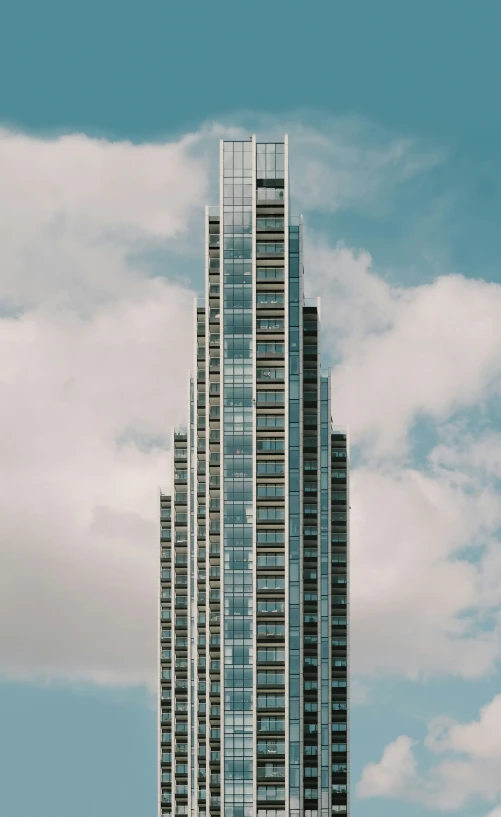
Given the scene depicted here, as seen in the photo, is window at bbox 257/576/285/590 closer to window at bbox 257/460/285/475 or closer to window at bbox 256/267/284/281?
window at bbox 257/460/285/475

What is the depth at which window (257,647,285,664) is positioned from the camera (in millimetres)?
177875

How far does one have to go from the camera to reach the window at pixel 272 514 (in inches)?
7087

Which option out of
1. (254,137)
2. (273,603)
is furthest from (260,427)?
(254,137)

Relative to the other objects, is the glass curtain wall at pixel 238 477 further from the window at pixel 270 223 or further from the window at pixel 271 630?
the window at pixel 271 630

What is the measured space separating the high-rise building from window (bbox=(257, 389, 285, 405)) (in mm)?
166

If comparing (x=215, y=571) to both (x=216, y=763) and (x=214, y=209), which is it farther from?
(x=214, y=209)

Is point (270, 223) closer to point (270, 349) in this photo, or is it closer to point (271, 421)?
point (270, 349)

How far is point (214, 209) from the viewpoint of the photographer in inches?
7298


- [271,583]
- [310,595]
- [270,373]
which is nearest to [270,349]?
[270,373]

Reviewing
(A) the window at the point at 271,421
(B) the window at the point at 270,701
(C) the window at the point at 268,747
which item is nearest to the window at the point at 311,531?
(A) the window at the point at 271,421

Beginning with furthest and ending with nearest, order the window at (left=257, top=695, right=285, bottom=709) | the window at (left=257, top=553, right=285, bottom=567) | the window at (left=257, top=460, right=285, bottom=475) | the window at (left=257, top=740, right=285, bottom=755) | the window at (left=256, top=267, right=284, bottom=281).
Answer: the window at (left=256, top=267, right=284, bottom=281) < the window at (left=257, top=460, right=285, bottom=475) < the window at (left=257, top=553, right=285, bottom=567) < the window at (left=257, top=695, right=285, bottom=709) < the window at (left=257, top=740, right=285, bottom=755)

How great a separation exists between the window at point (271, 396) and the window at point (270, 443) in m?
4.39

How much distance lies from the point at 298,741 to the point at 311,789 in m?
8.48

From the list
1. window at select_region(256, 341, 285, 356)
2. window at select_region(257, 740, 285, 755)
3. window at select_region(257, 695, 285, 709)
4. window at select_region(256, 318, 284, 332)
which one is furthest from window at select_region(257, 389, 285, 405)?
window at select_region(257, 740, 285, 755)
